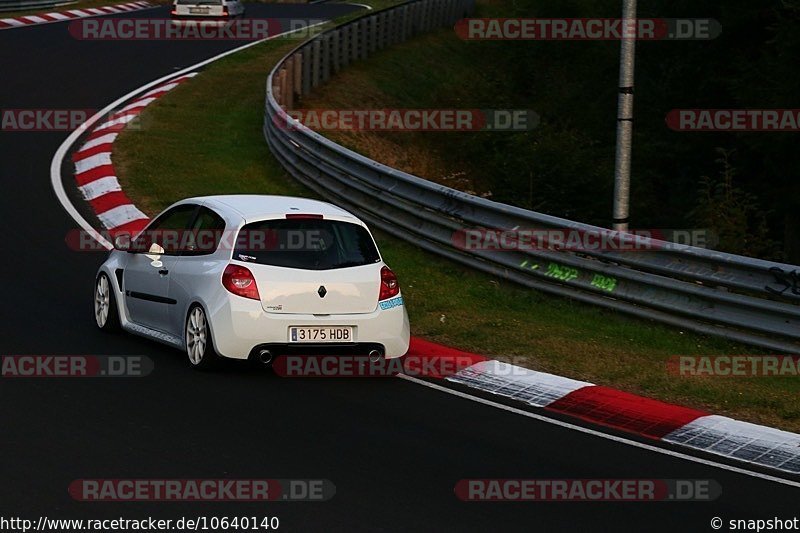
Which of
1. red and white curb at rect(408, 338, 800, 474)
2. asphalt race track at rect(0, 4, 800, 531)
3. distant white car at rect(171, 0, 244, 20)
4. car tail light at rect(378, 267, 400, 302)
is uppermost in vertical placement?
distant white car at rect(171, 0, 244, 20)

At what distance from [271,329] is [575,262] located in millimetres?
4290

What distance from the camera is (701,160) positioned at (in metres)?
31.7

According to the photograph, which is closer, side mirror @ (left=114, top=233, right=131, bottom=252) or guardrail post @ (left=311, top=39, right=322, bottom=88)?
side mirror @ (left=114, top=233, right=131, bottom=252)

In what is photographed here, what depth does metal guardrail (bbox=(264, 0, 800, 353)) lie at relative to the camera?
1244cm

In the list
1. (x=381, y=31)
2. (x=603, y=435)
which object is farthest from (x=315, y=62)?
(x=603, y=435)

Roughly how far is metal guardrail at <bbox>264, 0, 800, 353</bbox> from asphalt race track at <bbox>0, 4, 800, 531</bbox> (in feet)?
10.9

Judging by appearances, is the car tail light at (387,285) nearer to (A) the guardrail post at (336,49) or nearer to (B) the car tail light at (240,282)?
(B) the car tail light at (240,282)

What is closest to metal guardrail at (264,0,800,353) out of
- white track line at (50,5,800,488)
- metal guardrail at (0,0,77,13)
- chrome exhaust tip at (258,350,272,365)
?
white track line at (50,5,800,488)

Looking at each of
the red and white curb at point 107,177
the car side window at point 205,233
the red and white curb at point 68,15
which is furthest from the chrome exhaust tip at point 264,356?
the red and white curb at point 68,15

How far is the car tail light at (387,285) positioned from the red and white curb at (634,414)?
0.81 m

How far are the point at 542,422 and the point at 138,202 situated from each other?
10034mm

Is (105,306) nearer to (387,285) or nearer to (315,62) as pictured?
(387,285)

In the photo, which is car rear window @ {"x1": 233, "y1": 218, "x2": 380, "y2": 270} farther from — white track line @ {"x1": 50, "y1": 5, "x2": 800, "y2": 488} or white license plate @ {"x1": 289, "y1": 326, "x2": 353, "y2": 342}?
white track line @ {"x1": 50, "y1": 5, "x2": 800, "y2": 488}

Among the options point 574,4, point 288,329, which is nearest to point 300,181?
point 288,329
